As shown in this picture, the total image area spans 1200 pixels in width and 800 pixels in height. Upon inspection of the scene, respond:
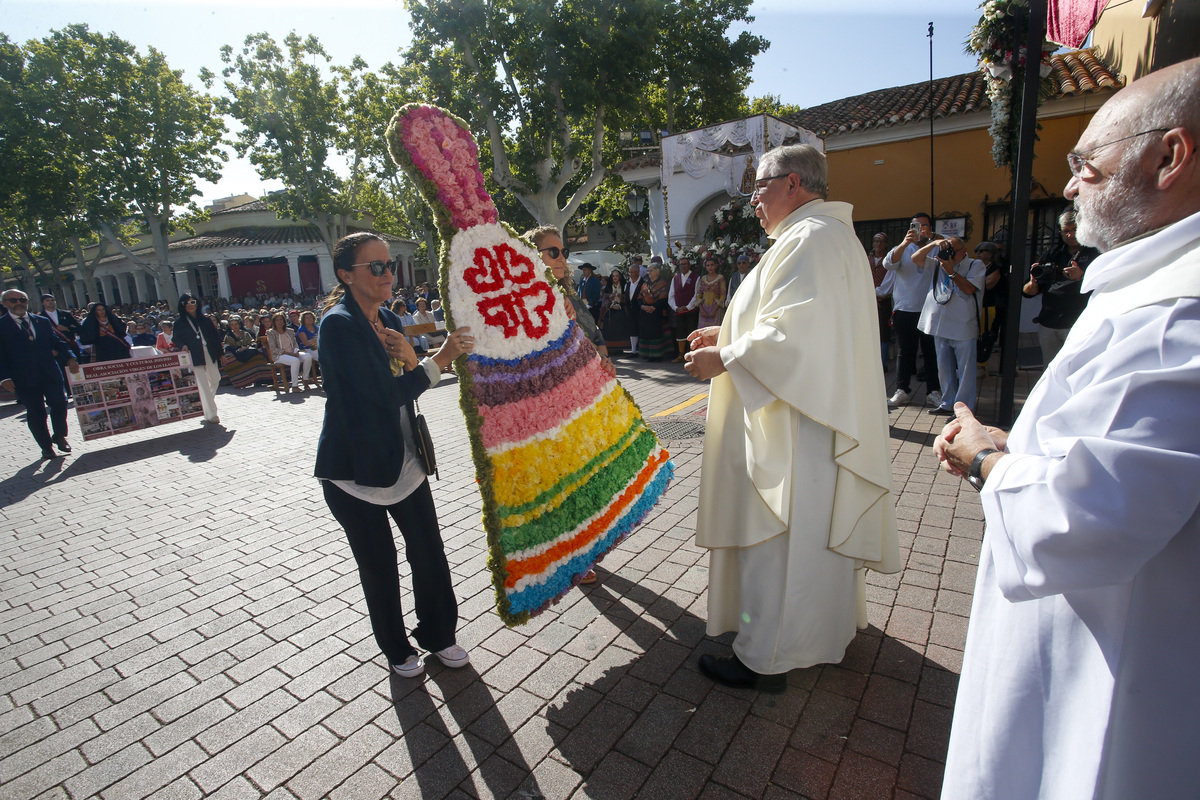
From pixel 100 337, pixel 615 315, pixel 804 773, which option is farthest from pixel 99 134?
pixel 804 773

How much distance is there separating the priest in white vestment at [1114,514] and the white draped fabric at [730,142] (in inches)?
420

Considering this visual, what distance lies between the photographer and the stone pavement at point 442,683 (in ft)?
7.57

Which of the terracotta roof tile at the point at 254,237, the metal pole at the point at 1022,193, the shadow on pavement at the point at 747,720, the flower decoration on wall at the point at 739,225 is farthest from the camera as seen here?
the terracotta roof tile at the point at 254,237

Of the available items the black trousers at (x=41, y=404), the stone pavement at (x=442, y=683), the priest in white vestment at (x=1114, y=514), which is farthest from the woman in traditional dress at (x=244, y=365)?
the priest in white vestment at (x=1114, y=514)

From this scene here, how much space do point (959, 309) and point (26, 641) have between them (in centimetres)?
759

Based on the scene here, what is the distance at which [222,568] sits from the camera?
167 inches

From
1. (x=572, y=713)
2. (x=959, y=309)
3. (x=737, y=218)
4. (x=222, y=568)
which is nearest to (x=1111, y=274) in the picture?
(x=572, y=713)

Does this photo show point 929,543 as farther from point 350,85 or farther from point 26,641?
point 350,85

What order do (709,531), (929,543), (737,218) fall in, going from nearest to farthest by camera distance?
1. (709,531)
2. (929,543)
3. (737,218)

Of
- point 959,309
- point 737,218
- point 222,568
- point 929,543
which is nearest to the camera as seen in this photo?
point 929,543

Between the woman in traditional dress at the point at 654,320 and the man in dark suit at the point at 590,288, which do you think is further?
the man in dark suit at the point at 590,288

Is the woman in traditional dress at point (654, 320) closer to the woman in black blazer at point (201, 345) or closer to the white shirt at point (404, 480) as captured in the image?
the woman in black blazer at point (201, 345)

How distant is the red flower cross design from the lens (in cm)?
277

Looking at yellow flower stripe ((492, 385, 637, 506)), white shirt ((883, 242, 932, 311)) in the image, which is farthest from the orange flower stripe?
→ white shirt ((883, 242, 932, 311))
